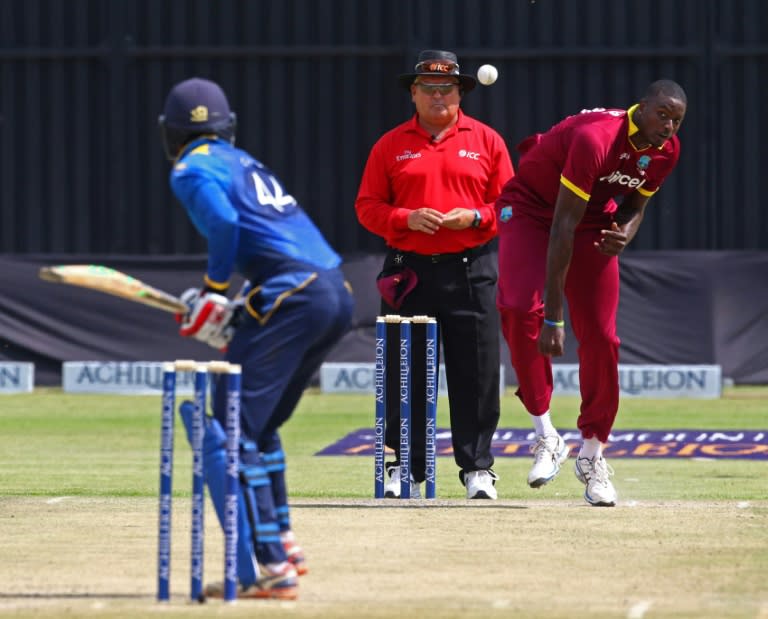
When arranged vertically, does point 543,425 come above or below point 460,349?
below

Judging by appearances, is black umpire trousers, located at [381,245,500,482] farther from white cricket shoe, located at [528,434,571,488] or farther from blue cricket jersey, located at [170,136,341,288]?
blue cricket jersey, located at [170,136,341,288]

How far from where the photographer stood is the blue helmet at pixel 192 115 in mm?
5492

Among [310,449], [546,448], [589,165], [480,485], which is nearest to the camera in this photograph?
[589,165]

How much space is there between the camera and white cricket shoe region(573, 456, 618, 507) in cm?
755

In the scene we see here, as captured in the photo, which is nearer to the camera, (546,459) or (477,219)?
(546,459)

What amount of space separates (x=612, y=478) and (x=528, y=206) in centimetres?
204

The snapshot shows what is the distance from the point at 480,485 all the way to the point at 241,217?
285 centimetres

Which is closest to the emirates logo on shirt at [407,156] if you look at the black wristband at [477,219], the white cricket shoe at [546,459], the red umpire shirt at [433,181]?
the red umpire shirt at [433,181]

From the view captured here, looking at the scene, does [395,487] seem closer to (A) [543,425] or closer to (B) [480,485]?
(B) [480,485]

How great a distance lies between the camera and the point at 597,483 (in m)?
7.56

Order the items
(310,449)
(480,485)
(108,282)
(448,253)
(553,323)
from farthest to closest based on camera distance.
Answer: (310,449)
(448,253)
(480,485)
(553,323)
(108,282)

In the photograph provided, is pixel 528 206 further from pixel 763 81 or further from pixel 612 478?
pixel 763 81

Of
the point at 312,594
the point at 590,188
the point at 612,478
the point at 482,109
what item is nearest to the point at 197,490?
the point at 312,594

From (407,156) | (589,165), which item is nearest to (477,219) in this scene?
(407,156)
